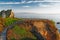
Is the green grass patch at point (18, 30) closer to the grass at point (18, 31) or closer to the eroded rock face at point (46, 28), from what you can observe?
the grass at point (18, 31)

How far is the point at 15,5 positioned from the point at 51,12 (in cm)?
54

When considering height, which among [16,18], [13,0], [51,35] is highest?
[13,0]

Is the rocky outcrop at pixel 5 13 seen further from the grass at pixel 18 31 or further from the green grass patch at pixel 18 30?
the green grass patch at pixel 18 30

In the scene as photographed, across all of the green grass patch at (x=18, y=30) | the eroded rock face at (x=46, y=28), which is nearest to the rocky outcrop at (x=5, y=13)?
the green grass patch at (x=18, y=30)

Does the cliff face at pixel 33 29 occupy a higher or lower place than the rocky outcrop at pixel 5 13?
lower

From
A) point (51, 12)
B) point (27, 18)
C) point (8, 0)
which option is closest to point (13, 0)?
point (8, 0)

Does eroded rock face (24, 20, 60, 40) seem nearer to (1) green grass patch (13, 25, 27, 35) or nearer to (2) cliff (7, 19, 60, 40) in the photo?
(2) cliff (7, 19, 60, 40)

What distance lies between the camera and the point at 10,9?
12.0 ft

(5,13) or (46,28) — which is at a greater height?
(5,13)

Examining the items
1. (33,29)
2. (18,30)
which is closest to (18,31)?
(18,30)

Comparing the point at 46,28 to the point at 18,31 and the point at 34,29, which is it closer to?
the point at 34,29

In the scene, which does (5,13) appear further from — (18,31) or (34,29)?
(34,29)

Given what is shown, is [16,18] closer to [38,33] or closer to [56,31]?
[38,33]

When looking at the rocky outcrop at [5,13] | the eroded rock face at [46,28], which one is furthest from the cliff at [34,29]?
the rocky outcrop at [5,13]
